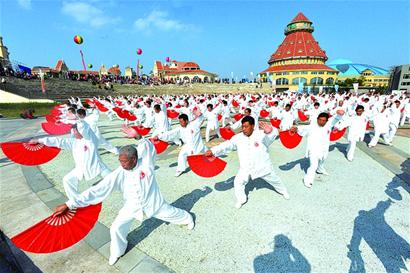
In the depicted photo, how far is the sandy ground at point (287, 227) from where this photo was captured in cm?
300

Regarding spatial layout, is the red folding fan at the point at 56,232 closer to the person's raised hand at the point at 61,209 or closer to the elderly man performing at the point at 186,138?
the person's raised hand at the point at 61,209

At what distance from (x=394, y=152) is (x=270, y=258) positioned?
7.52 m

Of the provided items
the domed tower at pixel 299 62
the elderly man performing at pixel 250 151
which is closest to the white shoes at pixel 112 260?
the elderly man performing at pixel 250 151

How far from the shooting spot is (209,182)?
5535mm

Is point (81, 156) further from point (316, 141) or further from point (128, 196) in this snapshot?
point (316, 141)

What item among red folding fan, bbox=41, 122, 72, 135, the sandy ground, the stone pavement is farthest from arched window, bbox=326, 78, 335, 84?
the stone pavement

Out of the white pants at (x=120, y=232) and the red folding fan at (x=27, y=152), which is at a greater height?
the red folding fan at (x=27, y=152)

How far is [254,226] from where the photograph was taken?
3740 millimetres

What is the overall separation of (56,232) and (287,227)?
127 inches

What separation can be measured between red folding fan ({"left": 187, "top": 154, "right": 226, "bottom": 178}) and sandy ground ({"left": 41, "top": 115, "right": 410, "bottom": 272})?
27.5 inches

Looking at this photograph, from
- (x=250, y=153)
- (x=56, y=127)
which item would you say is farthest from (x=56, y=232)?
(x=56, y=127)

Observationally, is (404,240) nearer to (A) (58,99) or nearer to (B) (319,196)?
(B) (319,196)

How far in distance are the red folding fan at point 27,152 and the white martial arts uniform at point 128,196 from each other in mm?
2181

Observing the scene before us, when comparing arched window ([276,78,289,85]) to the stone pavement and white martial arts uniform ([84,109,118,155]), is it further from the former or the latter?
the stone pavement
